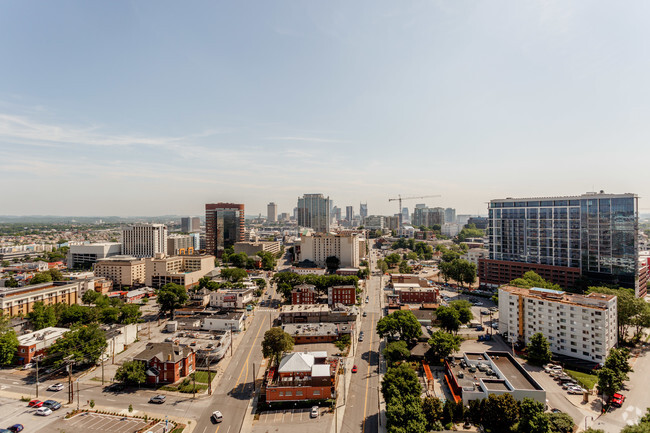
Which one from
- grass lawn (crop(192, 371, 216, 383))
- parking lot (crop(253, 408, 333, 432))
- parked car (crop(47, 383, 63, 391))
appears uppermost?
parked car (crop(47, 383, 63, 391))

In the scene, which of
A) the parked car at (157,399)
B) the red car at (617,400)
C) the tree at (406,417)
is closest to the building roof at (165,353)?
the parked car at (157,399)

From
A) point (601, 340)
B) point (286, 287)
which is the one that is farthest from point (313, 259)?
point (601, 340)

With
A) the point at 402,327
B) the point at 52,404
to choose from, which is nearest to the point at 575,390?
the point at 402,327

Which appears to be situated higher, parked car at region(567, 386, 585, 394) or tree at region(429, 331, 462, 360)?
tree at region(429, 331, 462, 360)

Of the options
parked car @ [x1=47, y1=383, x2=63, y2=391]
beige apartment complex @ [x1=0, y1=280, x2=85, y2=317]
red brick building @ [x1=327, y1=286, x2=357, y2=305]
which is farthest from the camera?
red brick building @ [x1=327, y1=286, x2=357, y2=305]

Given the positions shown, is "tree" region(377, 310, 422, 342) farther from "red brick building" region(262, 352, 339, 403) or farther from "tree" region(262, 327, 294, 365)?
"tree" region(262, 327, 294, 365)

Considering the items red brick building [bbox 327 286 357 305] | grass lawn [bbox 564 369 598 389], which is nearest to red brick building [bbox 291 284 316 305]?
red brick building [bbox 327 286 357 305]
